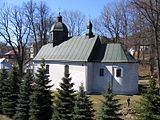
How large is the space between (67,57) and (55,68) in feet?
7.43

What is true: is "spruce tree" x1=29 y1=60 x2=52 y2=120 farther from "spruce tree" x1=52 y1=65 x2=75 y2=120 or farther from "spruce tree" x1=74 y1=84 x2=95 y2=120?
"spruce tree" x1=74 y1=84 x2=95 y2=120

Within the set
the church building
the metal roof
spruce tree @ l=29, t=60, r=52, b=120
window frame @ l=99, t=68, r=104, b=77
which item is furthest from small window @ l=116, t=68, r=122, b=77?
spruce tree @ l=29, t=60, r=52, b=120

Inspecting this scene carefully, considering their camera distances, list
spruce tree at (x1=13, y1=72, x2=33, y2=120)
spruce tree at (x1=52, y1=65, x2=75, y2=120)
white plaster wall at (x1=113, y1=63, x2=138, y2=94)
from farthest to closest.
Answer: white plaster wall at (x1=113, y1=63, x2=138, y2=94)
spruce tree at (x1=13, y1=72, x2=33, y2=120)
spruce tree at (x1=52, y1=65, x2=75, y2=120)

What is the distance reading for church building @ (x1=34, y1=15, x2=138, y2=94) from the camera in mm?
34219

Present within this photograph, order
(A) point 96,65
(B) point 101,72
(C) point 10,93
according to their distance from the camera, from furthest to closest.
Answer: (A) point 96,65 → (B) point 101,72 → (C) point 10,93

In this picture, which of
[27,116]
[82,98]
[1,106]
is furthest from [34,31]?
[82,98]

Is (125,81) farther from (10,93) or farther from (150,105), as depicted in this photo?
(150,105)

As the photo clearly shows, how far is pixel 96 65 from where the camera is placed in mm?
35281

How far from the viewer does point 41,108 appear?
2334cm

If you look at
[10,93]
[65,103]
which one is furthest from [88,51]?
[65,103]

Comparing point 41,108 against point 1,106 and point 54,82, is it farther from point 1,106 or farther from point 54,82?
point 54,82

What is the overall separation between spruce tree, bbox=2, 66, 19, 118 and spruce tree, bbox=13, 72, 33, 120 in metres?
1.35

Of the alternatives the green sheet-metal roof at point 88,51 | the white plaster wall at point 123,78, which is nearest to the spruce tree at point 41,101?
the green sheet-metal roof at point 88,51

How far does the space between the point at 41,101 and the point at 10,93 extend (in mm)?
4490
